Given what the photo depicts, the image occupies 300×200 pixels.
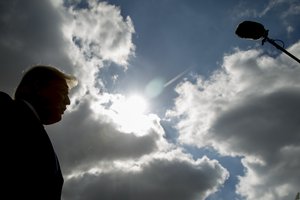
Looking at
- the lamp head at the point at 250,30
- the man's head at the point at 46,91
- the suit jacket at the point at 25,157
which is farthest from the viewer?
the lamp head at the point at 250,30

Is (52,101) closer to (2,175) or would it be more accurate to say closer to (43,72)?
(43,72)

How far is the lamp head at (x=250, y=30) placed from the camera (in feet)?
24.6

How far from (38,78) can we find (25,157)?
0.97 metres

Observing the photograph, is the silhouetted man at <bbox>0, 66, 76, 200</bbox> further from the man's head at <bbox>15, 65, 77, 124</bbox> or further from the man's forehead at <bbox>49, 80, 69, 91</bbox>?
the man's forehead at <bbox>49, 80, 69, 91</bbox>

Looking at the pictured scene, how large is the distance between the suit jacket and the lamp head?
6082 millimetres

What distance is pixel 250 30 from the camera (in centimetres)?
757

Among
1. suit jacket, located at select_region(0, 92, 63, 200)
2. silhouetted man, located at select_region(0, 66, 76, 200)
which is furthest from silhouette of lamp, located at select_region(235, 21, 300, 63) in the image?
suit jacket, located at select_region(0, 92, 63, 200)

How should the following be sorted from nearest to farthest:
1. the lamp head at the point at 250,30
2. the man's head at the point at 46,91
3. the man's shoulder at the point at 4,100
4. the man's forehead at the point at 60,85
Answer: the man's shoulder at the point at 4,100, the man's head at the point at 46,91, the man's forehead at the point at 60,85, the lamp head at the point at 250,30

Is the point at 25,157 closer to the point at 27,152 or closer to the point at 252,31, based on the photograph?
the point at 27,152

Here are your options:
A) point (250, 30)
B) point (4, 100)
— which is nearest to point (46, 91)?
point (4, 100)

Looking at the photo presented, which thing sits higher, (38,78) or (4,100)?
(38,78)

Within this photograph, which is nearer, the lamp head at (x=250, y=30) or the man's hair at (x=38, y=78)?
the man's hair at (x=38, y=78)

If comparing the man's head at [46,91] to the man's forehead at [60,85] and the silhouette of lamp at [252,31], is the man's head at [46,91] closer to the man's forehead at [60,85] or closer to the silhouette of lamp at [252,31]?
the man's forehead at [60,85]

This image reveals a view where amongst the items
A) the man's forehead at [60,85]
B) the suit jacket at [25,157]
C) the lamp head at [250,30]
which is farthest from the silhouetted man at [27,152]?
the lamp head at [250,30]
